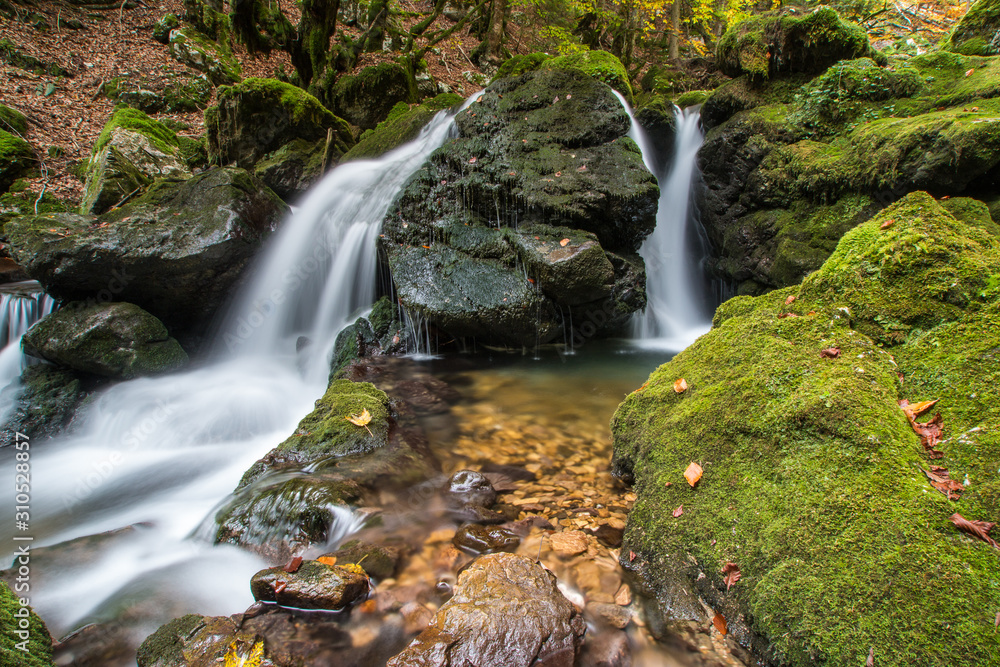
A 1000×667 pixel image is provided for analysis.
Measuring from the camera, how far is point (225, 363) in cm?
691

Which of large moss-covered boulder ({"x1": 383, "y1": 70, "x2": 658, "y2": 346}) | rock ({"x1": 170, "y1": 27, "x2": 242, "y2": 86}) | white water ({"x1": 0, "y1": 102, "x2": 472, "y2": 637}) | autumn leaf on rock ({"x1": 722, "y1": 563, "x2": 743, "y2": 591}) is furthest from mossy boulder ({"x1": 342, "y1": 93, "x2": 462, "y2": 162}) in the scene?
autumn leaf on rock ({"x1": 722, "y1": 563, "x2": 743, "y2": 591})

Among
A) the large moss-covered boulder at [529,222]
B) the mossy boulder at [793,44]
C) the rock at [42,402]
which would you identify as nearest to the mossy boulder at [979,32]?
the mossy boulder at [793,44]

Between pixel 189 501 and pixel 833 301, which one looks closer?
pixel 833 301

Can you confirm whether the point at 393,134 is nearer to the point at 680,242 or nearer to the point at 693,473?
the point at 680,242

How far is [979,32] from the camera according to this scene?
819cm

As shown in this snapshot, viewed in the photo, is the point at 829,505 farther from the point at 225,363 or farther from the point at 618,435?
the point at 225,363

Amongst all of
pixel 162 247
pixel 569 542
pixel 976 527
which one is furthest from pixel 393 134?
pixel 976 527

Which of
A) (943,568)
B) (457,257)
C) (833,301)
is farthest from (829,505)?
(457,257)

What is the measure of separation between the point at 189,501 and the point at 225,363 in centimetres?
399

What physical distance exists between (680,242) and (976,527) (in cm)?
886

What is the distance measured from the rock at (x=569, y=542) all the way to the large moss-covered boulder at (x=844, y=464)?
0.26 m

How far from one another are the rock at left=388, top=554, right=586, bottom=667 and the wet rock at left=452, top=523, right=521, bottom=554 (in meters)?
0.42

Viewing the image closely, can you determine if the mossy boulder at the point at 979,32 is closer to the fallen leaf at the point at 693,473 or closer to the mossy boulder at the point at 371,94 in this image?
the fallen leaf at the point at 693,473

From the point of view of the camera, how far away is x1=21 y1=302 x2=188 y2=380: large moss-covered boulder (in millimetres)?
5621
